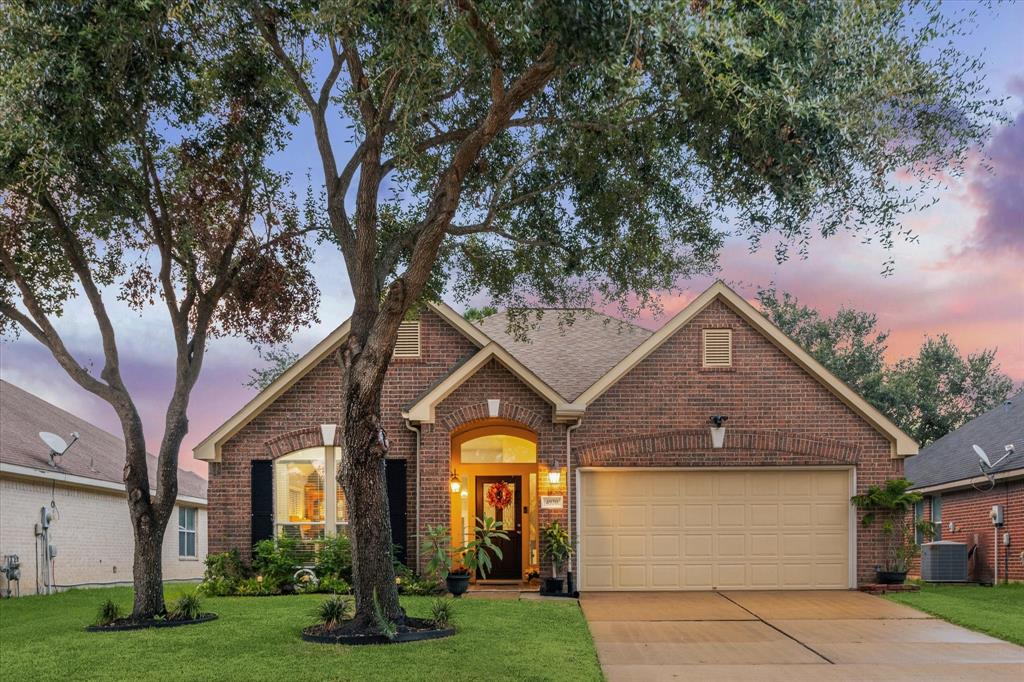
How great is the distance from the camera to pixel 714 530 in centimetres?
1841

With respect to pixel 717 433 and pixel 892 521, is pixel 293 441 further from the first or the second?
pixel 892 521

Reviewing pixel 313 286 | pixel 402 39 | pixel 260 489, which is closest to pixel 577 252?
pixel 313 286

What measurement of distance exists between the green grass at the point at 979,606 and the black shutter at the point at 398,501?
8.12 m

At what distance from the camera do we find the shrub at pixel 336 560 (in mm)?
17703

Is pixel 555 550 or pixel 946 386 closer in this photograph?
pixel 555 550

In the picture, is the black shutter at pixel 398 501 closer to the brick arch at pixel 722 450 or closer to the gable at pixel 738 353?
the brick arch at pixel 722 450

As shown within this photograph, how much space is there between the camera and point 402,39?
966 cm

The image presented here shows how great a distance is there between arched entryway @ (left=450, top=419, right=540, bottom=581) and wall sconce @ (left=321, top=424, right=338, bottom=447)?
2.50m

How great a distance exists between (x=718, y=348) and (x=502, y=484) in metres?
4.89

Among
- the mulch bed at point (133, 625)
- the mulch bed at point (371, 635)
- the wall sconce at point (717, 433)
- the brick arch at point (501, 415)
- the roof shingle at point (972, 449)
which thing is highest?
the brick arch at point (501, 415)

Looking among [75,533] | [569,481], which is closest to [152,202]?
[569,481]

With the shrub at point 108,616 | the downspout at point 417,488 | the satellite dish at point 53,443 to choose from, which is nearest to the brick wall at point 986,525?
the downspout at point 417,488

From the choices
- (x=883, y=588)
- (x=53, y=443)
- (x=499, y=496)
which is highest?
(x=53, y=443)

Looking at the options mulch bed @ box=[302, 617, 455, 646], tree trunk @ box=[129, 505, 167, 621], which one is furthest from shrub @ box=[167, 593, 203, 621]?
mulch bed @ box=[302, 617, 455, 646]
